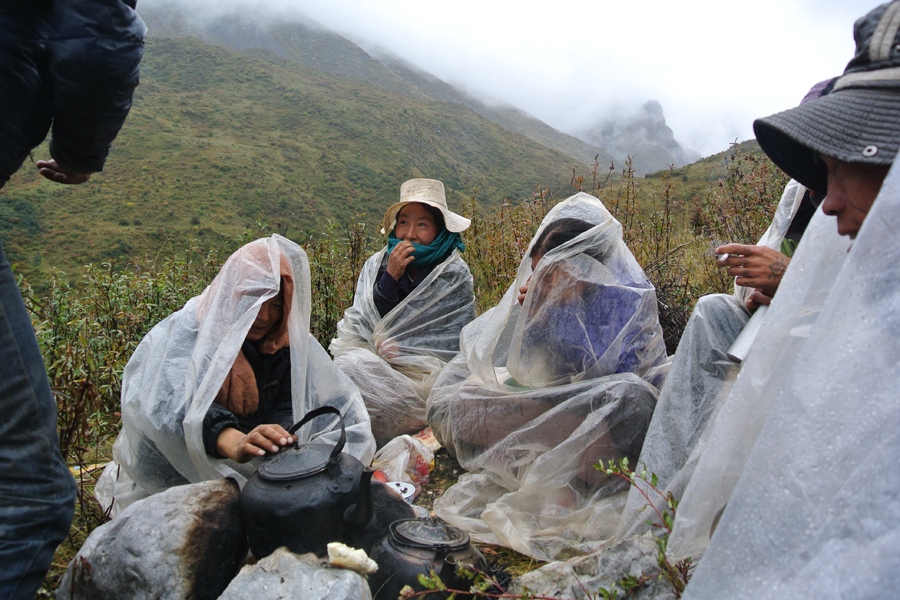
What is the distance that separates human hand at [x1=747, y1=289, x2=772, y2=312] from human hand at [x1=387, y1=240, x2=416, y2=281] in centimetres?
219

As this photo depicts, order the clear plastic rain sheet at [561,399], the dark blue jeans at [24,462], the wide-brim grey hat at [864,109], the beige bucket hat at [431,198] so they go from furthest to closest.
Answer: the beige bucket hat at [431,198]
the clear plastic rain sheet at [561,399]
the dark blue jeans at [24,462]
the wide-brim grey hat at [864,109]

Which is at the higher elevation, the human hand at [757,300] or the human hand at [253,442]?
the human hand at [757,300]

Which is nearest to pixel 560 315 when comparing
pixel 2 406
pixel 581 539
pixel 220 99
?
pixel 581 539

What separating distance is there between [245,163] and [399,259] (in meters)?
29.4

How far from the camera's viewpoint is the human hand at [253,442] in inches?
71.1

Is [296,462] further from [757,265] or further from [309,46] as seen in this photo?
[309,46]

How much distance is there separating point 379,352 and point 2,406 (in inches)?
99.2

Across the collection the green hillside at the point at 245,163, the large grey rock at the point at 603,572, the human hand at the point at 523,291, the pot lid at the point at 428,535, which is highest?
the human hand at the point at 523,291

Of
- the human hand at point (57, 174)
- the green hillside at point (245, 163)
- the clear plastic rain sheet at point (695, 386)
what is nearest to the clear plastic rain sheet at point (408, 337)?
the clear plastic rain sheet at point (695, 386)

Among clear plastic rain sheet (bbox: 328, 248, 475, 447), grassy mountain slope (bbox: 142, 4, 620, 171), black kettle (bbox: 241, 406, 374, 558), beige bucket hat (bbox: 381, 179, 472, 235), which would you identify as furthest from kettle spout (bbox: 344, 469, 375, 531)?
grassy mountain slope (bbox: 142, 4, 620, 171)

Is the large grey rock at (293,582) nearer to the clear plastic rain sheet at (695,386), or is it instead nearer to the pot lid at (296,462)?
the pot lid at (296,462)

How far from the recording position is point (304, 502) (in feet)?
5.20

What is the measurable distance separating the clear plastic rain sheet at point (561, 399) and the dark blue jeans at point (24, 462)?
1417 millimetres

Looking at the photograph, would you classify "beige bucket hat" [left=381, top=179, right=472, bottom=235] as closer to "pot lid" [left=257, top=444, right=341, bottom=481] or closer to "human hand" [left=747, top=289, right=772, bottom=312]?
"human hand" [left=747, top=289, right=772, bottom=312]
